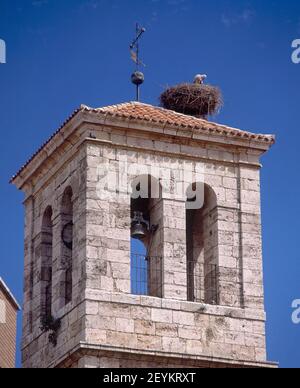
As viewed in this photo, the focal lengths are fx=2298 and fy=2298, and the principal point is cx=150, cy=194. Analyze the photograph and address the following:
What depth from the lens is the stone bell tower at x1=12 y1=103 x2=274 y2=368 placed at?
37.7 metres

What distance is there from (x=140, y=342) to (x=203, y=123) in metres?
4.56

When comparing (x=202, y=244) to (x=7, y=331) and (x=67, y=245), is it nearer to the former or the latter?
(x=67, y=245)

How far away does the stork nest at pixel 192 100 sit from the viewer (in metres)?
41.5

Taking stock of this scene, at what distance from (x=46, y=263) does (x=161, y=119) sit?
3.23m

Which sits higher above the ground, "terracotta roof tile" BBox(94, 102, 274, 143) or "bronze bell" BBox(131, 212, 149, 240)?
"terracotta roof tile" BBox(94, 102, 274, 143)

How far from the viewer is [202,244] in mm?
40062

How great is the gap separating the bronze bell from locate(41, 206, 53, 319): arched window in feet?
5.35

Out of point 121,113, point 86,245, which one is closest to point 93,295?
point 86,245

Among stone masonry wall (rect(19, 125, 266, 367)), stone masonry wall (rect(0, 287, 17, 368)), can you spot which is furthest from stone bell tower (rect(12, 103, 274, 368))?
stone masonry wall (rect(0, 287, 17, 368))

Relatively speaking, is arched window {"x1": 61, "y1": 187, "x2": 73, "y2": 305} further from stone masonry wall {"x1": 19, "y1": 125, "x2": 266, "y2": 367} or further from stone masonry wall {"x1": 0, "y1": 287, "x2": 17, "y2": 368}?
stone masonry wall {"x1": 0, "y1": 287, "x2": 17, "y2": 368}

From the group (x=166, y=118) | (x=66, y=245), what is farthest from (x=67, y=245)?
(x=166, y=118)

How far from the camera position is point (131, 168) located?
128 ft
